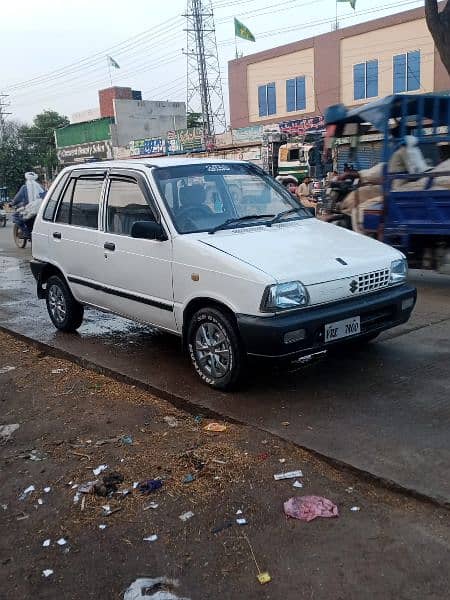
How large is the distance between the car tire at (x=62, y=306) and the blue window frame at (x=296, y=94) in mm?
27585

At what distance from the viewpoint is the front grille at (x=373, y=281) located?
14.9 feet

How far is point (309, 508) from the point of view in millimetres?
3053

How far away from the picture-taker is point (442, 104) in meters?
8.10

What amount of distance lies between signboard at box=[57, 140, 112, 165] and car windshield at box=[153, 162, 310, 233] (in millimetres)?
41520

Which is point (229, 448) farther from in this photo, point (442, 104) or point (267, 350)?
point (442, 104)

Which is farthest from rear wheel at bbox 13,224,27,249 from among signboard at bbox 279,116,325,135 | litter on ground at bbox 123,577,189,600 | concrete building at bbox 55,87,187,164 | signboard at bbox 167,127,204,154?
concrete building at bbox 55,87,187,164

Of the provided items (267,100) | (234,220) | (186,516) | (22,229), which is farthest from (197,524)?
(267,100)

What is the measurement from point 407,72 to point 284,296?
25.9m

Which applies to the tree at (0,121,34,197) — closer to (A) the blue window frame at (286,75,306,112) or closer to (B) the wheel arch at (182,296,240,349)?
(A) the blue window frame at (286,75,306,112)

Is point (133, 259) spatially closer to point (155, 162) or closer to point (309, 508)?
point (155, 162)

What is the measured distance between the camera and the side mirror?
4.86m

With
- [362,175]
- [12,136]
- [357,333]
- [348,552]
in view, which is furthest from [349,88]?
[12,136]

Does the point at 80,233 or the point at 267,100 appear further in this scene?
the point at 267,100

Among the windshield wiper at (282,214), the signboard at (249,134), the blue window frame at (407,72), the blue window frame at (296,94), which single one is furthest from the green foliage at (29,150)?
the windshield wiper at (282,214)
